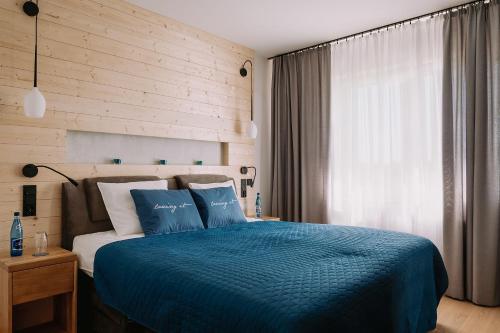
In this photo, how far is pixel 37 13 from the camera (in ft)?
8.63

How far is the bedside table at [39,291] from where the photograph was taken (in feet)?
6.91

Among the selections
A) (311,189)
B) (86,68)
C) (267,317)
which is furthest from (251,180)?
(267,317)

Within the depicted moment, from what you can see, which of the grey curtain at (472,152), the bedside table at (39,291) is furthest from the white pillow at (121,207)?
the grey curtain at (472,152)

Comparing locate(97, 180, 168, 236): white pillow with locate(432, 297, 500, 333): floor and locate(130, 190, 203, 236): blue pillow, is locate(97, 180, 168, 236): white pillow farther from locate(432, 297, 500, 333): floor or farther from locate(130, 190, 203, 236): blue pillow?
locate(432, 297, 500, 333): floor

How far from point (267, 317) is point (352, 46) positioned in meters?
3.46

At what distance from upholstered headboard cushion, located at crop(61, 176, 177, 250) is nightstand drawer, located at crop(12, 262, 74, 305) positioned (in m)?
0.33

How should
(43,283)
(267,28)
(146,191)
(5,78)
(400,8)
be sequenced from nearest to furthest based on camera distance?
(43,283) < (5,78) < (146,191) < (400,8) < (267,28)

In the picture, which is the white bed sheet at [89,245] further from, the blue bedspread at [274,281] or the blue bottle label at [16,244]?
the blue bottle label at [16,244]

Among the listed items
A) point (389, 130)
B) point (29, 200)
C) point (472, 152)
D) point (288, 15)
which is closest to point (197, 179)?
point (29, 200)

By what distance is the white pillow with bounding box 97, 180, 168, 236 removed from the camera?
8.83 ft

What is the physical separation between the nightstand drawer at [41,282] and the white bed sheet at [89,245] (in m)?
0.09

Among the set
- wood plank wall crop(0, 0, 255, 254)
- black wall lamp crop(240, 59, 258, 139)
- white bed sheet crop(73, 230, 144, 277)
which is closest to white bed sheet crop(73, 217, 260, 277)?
white bed sheet crop(73, 230, 144, 277)

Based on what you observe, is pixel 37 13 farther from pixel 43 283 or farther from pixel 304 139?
pixel 304 139

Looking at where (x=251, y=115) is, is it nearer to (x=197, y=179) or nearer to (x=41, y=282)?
(x=197, y=179)
